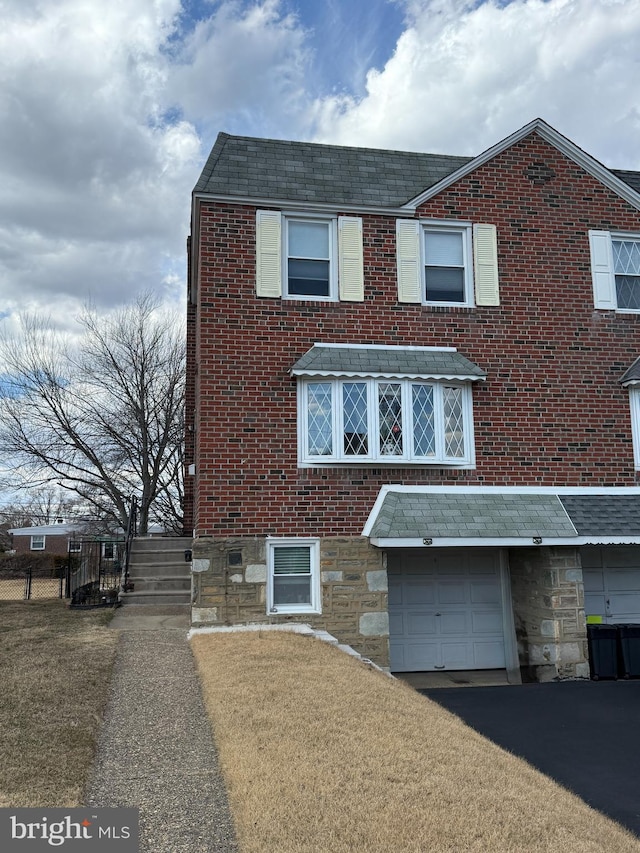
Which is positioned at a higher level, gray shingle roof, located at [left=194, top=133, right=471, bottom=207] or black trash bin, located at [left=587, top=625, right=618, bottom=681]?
gray shingle roof, located at [left=194, top=133, right=471, bottom=207]

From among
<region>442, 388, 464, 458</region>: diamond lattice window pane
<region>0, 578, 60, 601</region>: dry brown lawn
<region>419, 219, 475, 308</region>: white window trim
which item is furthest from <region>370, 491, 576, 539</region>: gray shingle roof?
<region>0, 578, 60, 601</region>: dry brown lawn

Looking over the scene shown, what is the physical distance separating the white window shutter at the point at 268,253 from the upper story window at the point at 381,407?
1.27m

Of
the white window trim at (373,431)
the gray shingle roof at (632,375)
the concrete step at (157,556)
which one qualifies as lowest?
the concrete step at (157,556)

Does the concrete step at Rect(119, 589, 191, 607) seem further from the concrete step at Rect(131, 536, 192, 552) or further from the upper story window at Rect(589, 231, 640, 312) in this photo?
the upper story window at Rect(589, 231, 640, 312)

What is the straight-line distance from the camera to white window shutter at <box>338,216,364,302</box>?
1193 centimetres

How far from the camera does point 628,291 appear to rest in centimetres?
1288

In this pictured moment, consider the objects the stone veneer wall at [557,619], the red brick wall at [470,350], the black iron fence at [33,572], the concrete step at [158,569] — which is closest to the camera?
the stone veneer wall at [557,619]

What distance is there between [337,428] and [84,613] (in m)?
6.56

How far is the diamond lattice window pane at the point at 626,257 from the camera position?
12914mm

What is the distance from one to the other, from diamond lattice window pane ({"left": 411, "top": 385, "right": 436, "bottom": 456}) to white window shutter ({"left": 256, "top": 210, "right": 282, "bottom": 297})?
2867 mm

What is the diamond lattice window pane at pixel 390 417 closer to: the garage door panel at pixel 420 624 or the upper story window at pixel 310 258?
the upper story window at pixel 310 258

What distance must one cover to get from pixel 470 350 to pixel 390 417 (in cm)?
194

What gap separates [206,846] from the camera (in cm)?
396

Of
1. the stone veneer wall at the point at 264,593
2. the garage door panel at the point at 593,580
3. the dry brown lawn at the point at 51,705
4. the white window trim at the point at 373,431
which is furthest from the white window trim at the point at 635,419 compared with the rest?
the dry brown lawn at the point at 51,705
